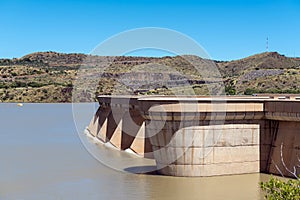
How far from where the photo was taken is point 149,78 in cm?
7581

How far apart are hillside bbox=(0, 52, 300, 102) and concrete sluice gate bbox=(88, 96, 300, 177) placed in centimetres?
3721

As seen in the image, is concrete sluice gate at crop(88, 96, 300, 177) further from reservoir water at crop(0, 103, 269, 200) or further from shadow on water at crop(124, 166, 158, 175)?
shadow on water at crop(124, 166, 158, 175)

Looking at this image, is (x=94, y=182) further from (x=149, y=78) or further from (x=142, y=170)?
(x=149, y=78)

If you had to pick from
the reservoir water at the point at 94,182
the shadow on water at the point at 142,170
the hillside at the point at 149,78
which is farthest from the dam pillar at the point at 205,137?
the hillside at the point at 149,78

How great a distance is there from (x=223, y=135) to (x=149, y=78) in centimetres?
5966

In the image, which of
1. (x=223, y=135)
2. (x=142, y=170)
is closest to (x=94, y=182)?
(x=142, y=170)

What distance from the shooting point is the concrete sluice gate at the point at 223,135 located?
52.0ft

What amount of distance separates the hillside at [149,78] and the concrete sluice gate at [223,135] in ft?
122

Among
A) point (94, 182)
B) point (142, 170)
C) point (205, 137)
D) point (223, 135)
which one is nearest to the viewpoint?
point (205, 137)

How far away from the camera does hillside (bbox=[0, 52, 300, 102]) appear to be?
6825 centimetres

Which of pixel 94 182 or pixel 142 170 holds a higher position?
pixel 142 170

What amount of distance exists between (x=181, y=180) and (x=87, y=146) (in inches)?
518

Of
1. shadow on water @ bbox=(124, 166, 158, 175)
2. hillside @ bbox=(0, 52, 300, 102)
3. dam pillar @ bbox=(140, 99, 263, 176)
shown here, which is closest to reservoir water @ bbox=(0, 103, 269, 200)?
shadow on water @ bbox=(124, 166, 158, 175)

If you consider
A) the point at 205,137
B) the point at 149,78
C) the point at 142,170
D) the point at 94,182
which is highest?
the point at 149,78
